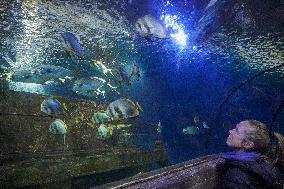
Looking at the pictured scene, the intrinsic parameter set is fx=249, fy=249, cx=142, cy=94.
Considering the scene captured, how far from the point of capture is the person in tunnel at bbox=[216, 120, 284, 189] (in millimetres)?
3430

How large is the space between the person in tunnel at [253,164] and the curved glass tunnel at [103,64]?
1.28 feet

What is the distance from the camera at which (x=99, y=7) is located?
7.86m

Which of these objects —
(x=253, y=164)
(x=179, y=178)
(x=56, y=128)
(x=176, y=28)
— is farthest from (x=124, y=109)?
(x=176, y=28)

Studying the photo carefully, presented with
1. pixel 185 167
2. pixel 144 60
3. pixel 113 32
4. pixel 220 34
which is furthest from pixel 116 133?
pixel 185 167

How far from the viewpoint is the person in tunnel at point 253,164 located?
11.3ft

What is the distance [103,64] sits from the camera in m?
14.3

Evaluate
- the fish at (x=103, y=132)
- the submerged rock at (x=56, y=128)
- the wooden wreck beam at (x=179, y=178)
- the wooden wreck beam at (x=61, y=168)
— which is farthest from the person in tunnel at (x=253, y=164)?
the fish at (x=103, y=132)

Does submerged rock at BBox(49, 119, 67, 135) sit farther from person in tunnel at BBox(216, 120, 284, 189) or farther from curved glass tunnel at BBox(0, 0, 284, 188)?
person in tunnel at BBox(216, 120, 284, 189)

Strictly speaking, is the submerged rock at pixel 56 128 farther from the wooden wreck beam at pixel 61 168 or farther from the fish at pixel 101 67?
the fish at pixel 101 67

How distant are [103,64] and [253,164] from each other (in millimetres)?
11793

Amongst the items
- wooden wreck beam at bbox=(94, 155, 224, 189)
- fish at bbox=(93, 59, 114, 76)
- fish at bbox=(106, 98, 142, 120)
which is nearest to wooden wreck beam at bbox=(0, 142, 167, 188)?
fish at bbox=(106, 98, 142, 120)

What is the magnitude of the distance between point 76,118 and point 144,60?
627cm

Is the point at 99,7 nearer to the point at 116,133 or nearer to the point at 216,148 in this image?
the point at 116,133

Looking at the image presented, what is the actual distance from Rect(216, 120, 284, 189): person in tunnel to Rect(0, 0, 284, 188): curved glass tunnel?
0.39 m
